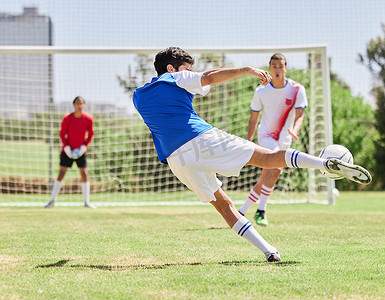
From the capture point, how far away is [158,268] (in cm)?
433

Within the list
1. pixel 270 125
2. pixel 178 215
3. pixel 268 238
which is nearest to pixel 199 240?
pixel 268 238

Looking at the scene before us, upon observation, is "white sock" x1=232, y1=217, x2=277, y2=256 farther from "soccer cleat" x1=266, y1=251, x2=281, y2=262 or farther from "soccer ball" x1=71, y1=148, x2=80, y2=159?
"soccer ball" x1=71, y1=148, x2=80, y2=159

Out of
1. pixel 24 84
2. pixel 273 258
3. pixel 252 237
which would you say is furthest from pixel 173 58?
pixel 24 84

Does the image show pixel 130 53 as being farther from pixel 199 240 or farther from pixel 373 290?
pixel 373 290

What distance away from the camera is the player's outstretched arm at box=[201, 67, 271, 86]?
4.21 meters

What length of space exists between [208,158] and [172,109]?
0.53m

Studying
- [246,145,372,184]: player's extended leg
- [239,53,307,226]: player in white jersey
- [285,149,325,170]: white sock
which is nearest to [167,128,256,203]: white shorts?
[246,145,372,184]: player's extended leg

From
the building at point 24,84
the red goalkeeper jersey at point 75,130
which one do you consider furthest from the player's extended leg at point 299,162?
the building at point 24,84

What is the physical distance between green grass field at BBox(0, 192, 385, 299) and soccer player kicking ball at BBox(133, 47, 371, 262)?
56cm

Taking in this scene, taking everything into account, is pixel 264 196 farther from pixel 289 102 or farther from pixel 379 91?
pixel 379 91

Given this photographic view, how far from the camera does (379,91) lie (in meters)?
19.6

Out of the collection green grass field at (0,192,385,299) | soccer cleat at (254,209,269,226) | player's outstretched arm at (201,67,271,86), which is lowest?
soccer cleat at (254,209,269,226)

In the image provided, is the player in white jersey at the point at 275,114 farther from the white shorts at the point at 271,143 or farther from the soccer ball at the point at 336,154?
the soccer ball at the point at 336,154

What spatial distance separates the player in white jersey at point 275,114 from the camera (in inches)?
298
